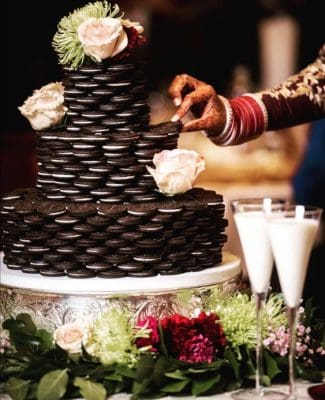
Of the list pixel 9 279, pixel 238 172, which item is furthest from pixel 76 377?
pixel 238 172

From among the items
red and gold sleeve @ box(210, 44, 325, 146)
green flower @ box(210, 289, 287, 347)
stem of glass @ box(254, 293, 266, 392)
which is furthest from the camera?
red and gold sleeve @ box(210, 44, 325, 146)

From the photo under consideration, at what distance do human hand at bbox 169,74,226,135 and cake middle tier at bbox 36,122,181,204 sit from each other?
201mm

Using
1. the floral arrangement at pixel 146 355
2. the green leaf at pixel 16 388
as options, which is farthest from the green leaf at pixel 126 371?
the green leaf at pixel 16 388

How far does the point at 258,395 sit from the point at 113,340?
1.26 ft

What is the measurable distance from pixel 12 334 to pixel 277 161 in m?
3.96

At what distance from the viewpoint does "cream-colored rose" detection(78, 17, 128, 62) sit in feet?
8.82

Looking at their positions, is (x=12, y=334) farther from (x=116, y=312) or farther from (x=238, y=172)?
(x=238, y=172)

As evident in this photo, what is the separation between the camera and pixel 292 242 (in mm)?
2145

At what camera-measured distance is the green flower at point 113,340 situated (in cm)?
A: 250

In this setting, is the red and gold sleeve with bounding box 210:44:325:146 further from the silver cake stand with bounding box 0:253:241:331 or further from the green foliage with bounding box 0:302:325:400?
the green foliage with bounding box 0:302:325:400

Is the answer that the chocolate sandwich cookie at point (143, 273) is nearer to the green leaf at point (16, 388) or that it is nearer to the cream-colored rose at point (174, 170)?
the cream-colored rose at point (174, 170)

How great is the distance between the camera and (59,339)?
255 cm

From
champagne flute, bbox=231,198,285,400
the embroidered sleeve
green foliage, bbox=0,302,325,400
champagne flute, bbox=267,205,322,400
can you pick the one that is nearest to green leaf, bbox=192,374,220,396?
green foliage, bbox=0,302,325,400

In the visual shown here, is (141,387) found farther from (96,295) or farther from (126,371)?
(96,295)
